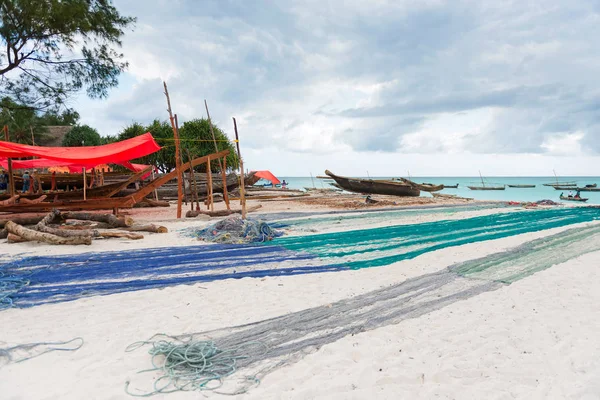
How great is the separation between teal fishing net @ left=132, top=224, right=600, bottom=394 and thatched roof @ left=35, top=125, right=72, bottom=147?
101ft

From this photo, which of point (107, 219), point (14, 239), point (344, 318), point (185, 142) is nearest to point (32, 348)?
point (344, 318)

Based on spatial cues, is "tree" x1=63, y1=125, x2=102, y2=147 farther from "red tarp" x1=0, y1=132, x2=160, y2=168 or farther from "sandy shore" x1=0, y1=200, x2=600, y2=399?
"sandy shore" x1=0, y1=200, x2=600, y2=399

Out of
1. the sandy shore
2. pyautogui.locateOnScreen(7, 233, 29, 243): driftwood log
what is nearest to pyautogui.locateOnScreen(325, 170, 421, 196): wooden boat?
pyautogui.locateOnScreen(7, 233, 29, 243): driftwood log

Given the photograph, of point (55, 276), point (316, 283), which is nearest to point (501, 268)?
point (316, 283)

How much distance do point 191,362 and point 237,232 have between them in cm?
456

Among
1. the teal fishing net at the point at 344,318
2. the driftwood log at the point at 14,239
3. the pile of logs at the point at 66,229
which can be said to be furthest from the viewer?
the driftwood log at the point at 14,239

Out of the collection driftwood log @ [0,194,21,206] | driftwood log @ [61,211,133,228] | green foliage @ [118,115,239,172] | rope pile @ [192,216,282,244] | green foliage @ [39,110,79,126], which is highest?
green foliage @ [118,115,239,172]

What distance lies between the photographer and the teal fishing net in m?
2.46

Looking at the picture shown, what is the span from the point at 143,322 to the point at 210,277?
54.0 inches

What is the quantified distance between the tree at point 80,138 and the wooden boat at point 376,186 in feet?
63.2

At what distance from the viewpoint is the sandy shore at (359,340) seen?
2.17m

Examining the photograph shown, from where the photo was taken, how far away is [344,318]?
314 centimetres

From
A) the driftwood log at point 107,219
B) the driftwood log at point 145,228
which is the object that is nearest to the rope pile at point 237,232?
the driftwood log at point 145,228

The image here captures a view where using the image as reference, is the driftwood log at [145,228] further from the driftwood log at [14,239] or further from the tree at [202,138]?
the tree at [202,138]
